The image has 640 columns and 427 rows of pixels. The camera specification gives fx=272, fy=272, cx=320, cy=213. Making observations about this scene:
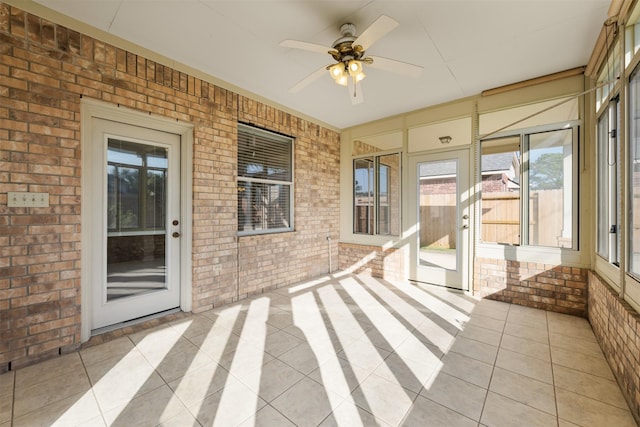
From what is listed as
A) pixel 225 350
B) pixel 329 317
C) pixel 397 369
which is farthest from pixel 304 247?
pixel 397 369

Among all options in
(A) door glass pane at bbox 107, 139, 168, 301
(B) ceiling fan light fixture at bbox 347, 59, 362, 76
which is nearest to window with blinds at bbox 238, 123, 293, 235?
(A) door glass pane at bbox 107, 139, 168, 301

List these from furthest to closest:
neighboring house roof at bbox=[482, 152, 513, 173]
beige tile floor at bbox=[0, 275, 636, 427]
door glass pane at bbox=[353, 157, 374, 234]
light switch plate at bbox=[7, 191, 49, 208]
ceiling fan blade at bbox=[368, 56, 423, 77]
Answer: door glass pane at bbox=[353, 157, 374, 234] → neighboring house roof at bbox=[482, 152, 513, 173] → ceiling fan blade at bbox=[368, 56, 423, 77] → light switch plate at bbox=[7, 191, 49, 208] → beige tile floor at bbox=[0, 275, 636, 427]

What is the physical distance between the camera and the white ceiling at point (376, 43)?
2.22 metres

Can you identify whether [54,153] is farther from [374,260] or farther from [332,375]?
[374,260]

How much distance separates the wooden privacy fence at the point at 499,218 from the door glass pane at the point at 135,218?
3.74m

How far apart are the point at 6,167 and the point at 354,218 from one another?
14.7 feet

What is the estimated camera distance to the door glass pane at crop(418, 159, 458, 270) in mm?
4113

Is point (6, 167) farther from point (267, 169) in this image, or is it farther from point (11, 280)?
point (267, 169)

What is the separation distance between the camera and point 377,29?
6.48 feet

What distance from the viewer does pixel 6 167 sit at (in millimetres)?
2100

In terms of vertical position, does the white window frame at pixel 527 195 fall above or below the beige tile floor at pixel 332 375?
above

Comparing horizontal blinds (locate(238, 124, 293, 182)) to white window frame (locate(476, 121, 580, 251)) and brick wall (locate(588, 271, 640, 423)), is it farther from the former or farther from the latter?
brick wall (locate(588, 271, 640, 423))

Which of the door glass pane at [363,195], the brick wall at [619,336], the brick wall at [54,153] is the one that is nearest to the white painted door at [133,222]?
the brick wall at [54,153]

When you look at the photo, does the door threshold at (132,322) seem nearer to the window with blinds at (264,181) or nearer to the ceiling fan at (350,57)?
the window with blinds at (264,181)
